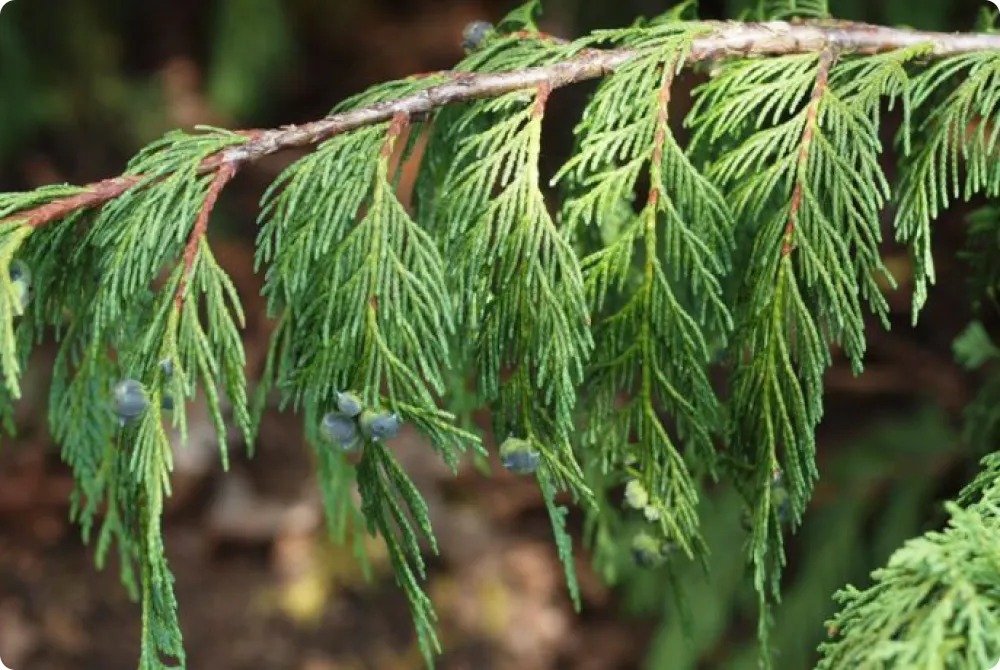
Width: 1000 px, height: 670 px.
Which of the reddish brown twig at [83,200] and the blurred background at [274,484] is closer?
the reddish brown twig at [83,200]

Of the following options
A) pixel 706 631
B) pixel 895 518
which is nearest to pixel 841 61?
pixel 895 518

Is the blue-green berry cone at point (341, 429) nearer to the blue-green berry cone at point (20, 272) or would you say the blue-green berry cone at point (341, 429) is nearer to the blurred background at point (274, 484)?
the blue-green berry cone at point (20, 272)

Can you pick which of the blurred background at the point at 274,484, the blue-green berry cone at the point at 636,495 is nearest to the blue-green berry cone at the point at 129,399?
the blue-green berry cone at the point at 636,495

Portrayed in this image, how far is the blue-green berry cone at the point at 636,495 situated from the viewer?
1.11 meters

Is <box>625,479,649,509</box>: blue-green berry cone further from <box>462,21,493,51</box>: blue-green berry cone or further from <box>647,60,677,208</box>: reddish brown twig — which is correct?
<box>462,21,493,51</box>: blue-green berry cone

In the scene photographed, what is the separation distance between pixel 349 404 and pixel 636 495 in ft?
1.07

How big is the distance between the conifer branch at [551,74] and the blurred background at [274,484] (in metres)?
1.38

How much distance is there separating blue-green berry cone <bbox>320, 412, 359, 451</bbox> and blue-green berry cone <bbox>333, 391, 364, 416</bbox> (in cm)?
1

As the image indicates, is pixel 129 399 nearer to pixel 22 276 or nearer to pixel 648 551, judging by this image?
pixel 22 276

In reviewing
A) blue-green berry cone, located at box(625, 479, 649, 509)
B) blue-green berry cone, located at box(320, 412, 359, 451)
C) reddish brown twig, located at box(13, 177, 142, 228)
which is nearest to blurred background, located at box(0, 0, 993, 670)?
blue-green berry cone, located at box(625, 479, 649, 509)

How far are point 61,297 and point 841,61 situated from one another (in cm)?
87

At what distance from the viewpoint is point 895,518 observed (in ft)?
7.36

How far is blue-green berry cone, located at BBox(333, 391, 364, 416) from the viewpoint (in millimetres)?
978

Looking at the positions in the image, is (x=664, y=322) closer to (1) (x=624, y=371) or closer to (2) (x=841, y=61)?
(1) (x=624, y=371)
